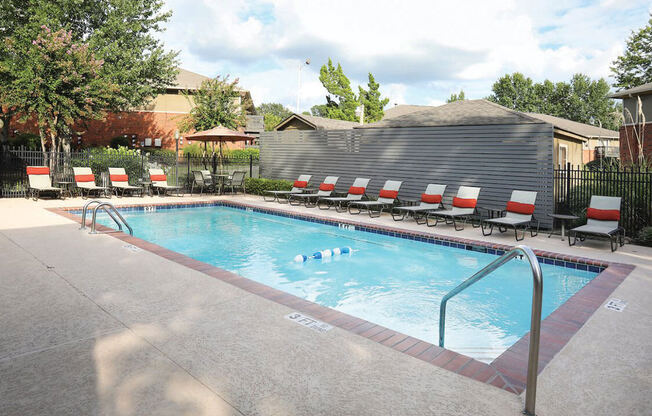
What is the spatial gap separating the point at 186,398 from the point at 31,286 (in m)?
3.27

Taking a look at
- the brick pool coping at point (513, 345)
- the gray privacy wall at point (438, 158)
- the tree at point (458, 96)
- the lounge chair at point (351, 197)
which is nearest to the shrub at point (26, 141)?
the gray privacy wall at point (438, 158)

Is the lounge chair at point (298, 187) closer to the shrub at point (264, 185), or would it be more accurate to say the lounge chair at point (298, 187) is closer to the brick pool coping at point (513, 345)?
the shrub at point (264, 185)

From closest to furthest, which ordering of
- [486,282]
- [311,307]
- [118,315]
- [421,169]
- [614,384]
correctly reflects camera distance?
[614,384]
[118,315]
[311,307]
[486,282]
[421,169]

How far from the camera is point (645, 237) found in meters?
7.98

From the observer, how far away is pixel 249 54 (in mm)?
42531

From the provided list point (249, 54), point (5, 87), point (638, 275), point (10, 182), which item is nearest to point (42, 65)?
point (5, 87)

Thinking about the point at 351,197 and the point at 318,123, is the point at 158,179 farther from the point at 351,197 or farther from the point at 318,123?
the point at 318,123

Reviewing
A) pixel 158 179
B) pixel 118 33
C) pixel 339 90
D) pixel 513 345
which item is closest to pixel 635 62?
pixel 339 90

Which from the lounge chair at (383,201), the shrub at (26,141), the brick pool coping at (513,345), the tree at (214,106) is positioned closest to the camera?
the brick pool coping at (513,345)

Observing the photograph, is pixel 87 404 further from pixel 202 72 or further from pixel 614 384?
pixel 202 72

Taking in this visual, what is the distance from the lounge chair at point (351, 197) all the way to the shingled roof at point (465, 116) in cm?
212

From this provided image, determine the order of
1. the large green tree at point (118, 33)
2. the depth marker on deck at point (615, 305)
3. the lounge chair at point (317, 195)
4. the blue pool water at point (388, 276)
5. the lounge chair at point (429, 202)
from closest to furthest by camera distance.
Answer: the depth marker on deck at point (615, 305) → the blue pool water at point (388, 276) → the lounge chair at point (429, 202) → the lounge chair at point (317, 195) → the large green tree at point (118, 33)

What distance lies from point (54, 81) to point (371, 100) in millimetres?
27284

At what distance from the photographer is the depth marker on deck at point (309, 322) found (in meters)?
3.69
